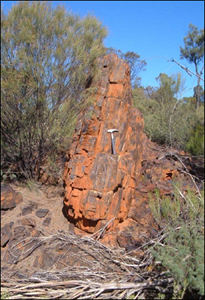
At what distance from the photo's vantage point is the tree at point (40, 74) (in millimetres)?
5848

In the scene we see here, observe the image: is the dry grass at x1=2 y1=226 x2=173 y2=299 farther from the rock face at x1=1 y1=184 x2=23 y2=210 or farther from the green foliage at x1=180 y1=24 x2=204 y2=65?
the green foliage at x1=180 y1=24 x2=204 y2=65

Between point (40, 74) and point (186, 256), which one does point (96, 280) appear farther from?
point (40, 74)

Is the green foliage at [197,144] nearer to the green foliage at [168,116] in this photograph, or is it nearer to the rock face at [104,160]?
the green foliage at [168,116]

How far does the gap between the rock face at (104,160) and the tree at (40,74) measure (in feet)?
1.86

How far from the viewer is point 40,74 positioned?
598 cm

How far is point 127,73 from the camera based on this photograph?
6719 mm

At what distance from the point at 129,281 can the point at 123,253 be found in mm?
781

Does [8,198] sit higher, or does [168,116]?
[168,116]

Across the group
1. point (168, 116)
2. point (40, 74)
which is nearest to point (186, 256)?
point (40, 74)

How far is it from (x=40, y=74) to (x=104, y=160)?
7.07 feet

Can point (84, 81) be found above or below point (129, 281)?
above

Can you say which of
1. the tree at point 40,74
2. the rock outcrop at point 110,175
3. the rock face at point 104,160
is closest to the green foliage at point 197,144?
the rock outcrop at point 110,175

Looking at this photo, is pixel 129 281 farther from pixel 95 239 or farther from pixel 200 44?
pixel 200 44

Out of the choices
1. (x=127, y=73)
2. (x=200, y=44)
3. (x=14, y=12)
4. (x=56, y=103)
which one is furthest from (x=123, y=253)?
(x=200, y=44)
